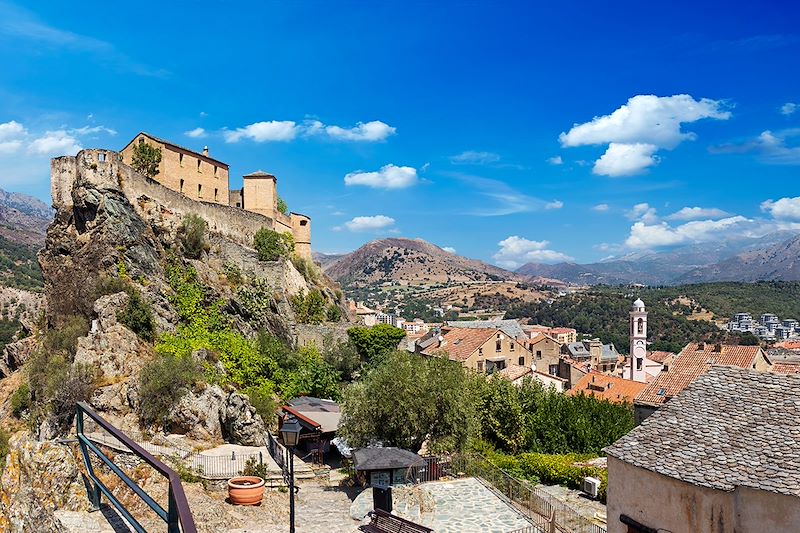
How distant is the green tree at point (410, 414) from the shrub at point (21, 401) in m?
14.9

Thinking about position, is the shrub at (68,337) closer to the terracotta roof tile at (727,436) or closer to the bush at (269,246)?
the bush at (269,246)

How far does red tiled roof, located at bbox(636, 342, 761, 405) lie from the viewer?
32.3 m

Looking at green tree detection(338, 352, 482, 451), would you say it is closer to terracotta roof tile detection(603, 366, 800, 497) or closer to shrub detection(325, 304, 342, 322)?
terracotta roof tile detection(603, 366, 800, 497)

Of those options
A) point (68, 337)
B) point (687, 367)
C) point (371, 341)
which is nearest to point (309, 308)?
point (371, 341)

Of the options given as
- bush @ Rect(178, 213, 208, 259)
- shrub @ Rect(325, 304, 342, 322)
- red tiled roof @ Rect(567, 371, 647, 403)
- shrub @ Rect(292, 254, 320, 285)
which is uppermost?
bush @ Rect(178, 213, 208, 259)

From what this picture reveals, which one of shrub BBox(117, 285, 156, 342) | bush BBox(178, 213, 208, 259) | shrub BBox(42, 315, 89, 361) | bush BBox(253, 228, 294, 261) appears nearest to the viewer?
shrub BBox(42, 315, 89, 361)

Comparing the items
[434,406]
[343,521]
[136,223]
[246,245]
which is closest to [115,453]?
[343,521]

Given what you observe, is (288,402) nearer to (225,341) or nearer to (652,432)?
(225,341)

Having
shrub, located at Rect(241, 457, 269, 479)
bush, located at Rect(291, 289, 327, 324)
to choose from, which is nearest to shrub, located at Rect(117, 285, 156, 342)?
shrub, located at Rect(241, 457, 269, 479)

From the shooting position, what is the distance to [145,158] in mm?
41844

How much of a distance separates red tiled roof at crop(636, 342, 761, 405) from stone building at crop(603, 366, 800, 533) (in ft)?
60.2

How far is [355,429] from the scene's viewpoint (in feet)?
77.1

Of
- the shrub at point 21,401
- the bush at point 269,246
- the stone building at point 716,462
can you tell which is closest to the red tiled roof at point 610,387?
the bush at point 269,246

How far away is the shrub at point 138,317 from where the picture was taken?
92.8 feet
